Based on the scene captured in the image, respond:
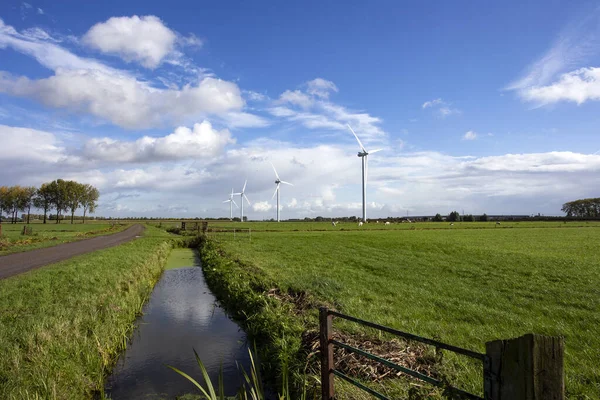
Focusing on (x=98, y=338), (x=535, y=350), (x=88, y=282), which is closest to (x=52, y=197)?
(x=88, y=282)

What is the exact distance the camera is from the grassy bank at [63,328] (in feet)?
23.5

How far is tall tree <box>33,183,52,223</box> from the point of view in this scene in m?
132

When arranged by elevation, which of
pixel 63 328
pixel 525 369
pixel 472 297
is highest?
pixel 525 369

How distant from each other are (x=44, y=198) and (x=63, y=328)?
5842 inches

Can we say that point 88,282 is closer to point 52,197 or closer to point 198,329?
point 198,329

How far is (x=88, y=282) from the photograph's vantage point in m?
16.5

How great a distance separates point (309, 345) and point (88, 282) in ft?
40.5

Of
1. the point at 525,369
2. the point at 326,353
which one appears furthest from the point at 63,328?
the point at 525,369

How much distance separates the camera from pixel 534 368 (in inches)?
109

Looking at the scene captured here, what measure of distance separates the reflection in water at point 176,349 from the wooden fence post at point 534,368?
6553 mm

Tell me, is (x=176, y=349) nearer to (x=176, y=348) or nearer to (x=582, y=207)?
(x=176, y=348)

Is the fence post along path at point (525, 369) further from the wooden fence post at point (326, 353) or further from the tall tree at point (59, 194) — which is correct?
the tall tree at point (59, 194)

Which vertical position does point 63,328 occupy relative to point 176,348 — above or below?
above

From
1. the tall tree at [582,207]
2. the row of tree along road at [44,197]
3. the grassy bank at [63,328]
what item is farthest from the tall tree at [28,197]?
the tall tree at [582,207]
